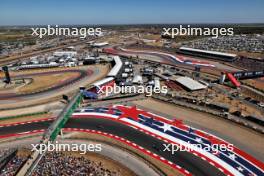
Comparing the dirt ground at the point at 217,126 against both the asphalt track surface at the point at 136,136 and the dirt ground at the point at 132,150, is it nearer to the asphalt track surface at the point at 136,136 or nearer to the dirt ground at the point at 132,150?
the asphalt track surface at the point at 136,136

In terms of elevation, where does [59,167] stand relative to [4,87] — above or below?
below

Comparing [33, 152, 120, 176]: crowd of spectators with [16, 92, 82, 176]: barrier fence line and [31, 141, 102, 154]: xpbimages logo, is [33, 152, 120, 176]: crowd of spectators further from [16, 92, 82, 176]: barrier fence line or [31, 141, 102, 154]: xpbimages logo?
[31, 141, 102, 154]: xpbimages logo

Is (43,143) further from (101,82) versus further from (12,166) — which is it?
(101,82)

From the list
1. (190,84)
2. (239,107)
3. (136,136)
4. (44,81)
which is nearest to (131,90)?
(190,84)

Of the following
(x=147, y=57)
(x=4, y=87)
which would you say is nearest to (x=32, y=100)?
(x=4, y=87)

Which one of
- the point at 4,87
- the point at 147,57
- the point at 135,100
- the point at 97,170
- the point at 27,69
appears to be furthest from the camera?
the point at 147,57

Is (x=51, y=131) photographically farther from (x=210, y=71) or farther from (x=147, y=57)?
(x=147, y=57)

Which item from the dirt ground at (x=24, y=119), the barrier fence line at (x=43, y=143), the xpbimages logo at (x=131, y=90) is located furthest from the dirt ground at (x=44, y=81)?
the barrier fence line at (x=43, y=143)
